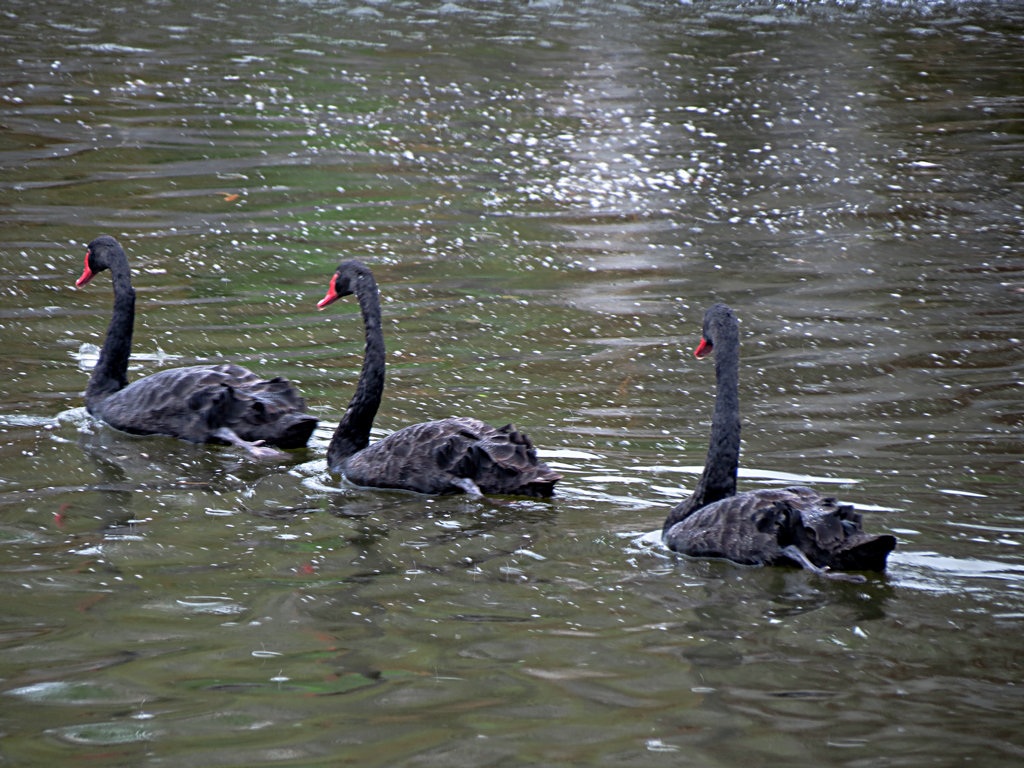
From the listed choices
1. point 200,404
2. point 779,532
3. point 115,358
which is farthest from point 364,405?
point 779,532

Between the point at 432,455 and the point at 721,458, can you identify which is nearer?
the point at 721,458

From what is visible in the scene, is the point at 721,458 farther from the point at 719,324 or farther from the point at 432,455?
the point at 432,455

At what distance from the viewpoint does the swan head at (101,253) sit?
7.61m

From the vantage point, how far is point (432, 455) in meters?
6.05

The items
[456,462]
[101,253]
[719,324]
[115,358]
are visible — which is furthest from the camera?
[101,253]

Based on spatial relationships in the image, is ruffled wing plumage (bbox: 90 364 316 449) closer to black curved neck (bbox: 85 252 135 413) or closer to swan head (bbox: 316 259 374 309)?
black curved neck (bbox: 85 252 135 413)

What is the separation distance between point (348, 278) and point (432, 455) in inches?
45.4

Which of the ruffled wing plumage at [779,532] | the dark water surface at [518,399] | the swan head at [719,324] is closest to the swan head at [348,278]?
the dark water surface at [518,399]

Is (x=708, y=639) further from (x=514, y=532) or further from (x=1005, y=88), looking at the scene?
(x=1005, y=88)

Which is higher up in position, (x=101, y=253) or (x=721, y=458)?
(x=101, y=253)

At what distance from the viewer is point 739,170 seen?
1284 cm

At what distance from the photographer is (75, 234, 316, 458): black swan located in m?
6.67

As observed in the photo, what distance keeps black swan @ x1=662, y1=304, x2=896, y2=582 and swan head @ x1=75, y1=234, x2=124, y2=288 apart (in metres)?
3.53

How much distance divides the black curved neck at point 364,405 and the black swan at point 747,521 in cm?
164
